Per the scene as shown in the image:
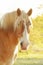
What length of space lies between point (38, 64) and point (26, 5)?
0.44m

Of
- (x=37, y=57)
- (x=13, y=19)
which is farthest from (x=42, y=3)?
(x=13, y=19)

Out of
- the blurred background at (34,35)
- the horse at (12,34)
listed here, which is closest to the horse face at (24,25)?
the horse at (12,34)

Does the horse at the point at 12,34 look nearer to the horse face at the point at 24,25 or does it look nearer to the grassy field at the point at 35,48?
the horse face at the point at 24,25

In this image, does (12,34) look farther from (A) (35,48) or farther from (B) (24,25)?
(A) (35,48)

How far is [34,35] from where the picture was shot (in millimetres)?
1347

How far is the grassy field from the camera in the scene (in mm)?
1322

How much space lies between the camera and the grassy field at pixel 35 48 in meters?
1.32

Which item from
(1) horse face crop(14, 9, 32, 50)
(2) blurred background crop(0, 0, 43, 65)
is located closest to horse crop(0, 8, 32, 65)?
(1) horse face crop(14, 9, 32, 50)

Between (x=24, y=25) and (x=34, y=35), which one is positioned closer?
(x=24, y=25)

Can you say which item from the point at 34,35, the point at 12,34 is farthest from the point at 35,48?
the point at 12,34

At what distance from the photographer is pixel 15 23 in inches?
34.1

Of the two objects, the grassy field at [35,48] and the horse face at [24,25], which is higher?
the horse face at [24,25]

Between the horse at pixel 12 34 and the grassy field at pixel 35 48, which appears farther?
the grassy field at pixel 35 48

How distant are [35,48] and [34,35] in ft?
0.32
